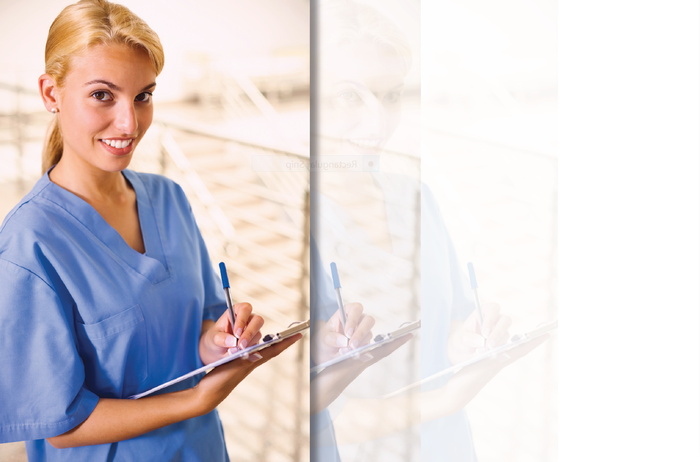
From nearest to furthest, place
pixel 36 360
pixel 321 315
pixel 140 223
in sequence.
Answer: pixel 36 360
pixel 140 223
pixel 321 315

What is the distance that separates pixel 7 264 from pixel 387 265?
0.66 m

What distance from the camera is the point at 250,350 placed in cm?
96

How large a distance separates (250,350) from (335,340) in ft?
0.57

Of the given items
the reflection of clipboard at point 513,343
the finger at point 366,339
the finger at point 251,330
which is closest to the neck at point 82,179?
the finger at point 251,330

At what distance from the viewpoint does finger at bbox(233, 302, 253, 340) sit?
38.1 inches

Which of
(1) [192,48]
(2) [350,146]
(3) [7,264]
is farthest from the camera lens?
(2) [350,146]

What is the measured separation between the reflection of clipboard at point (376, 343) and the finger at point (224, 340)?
7.1 inches

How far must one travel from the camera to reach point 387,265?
3.49 ft

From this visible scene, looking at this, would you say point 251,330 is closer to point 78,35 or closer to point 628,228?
point 78,35

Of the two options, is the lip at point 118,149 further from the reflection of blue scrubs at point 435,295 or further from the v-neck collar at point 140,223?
the reflection of blue scrubs at point 435,295

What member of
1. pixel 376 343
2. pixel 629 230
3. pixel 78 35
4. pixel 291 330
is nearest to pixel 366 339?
pixel 376 343

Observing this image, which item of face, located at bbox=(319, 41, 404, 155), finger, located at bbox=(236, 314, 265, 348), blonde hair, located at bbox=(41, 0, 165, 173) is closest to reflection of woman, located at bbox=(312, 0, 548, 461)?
face, located at bbox=(319, 41, 404, 155)

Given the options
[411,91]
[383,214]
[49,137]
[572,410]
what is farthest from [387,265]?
[49,137]

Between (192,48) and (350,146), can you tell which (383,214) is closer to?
(350,146)
